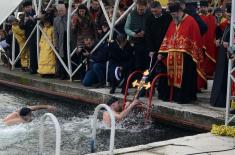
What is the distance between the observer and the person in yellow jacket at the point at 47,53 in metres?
13.5

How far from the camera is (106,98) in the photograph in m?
11.0

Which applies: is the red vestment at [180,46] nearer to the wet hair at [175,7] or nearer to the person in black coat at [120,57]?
the wet hair at [175,7]

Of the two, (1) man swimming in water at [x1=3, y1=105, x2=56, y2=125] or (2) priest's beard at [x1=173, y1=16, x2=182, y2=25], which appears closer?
(1) man swimming in water at [x1=3, y1=105, x2=56, y2=125]

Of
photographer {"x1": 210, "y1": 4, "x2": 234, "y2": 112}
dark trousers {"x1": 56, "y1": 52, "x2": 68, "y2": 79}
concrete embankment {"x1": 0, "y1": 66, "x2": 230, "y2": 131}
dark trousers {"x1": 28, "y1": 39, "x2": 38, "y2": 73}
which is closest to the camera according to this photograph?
concrete embankment {"x1": 0, "y1": 66, "x2": 230, "y2": 131}

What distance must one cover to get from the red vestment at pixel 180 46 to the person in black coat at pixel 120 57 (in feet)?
3.65

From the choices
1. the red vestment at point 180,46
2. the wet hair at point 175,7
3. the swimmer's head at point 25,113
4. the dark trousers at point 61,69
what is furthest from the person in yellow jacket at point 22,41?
the swimmer's head at point 25,113

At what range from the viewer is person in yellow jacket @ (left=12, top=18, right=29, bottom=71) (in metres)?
14.6

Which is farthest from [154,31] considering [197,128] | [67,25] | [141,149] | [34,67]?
[34,67]

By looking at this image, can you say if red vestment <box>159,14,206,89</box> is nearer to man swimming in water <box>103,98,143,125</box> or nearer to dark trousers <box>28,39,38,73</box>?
man swimming in water <box>103,98,143,125</box>

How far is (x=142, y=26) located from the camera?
10891mm

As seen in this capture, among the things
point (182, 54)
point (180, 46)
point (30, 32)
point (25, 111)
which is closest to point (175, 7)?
point (180, 46)

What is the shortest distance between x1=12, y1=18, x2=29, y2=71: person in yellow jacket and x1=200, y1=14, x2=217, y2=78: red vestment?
5.53 m

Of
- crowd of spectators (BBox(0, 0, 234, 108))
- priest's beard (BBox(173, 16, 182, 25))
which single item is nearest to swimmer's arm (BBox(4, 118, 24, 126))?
crowd of spectators (BBox(0, 0, 234, 108))

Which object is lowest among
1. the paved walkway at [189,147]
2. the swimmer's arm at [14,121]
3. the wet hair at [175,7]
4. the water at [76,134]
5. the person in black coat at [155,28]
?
the water at [76,134]
